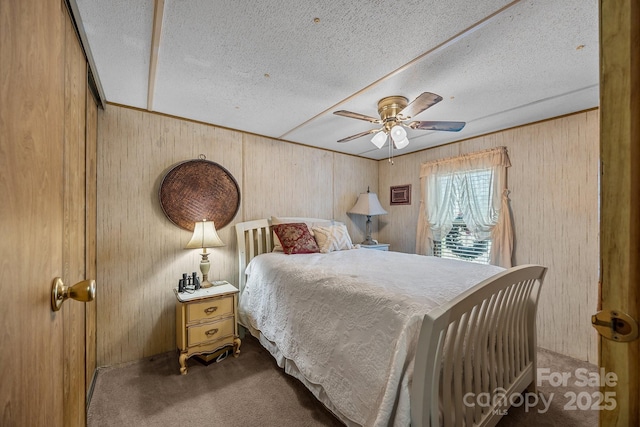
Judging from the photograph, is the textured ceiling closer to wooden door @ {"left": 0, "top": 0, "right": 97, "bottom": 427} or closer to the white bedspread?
wooden door @ {"left": 0, "top": 0, "right": 97, "bottom": 427}

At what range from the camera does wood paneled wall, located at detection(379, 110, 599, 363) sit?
2.42 m

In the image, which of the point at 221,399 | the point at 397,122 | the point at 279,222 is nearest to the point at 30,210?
the point at 221,399

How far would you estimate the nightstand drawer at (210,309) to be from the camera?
7.42 ft

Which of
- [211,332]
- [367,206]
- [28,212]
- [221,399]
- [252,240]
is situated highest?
[367,206]

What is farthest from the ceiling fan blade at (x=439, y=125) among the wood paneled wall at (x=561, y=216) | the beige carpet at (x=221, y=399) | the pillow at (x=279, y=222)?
the beige carpet at (x=221, y=399)

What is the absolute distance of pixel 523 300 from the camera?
177cm

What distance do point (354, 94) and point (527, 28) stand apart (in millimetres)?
1128

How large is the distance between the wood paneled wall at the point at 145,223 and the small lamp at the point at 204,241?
23 centimetres

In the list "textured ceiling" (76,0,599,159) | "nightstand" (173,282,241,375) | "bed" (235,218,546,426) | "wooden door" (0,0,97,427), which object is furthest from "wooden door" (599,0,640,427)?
"nightstand" (173,282,241,375)

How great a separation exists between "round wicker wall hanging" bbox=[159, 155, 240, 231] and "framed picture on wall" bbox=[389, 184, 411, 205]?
2.52 m

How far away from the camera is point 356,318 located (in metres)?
1.54

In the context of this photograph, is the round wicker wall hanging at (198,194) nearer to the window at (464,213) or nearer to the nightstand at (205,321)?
the nightstand at (205,321)

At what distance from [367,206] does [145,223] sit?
9.25 feet

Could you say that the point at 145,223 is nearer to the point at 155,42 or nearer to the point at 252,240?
the point at 252,240
